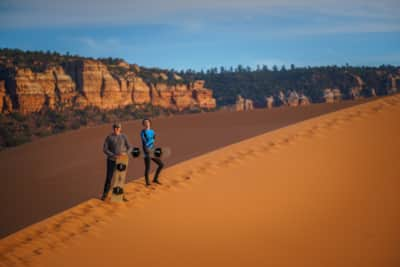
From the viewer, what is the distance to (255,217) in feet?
24.3

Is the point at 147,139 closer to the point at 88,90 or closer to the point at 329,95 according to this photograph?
the point at 88,90

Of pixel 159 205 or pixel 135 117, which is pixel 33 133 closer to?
pixel 135 117

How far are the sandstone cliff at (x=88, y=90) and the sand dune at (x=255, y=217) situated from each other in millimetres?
50687

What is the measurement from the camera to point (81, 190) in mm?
15336

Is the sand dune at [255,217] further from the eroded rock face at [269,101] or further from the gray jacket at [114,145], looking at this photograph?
the eroded rock face at [269,101]

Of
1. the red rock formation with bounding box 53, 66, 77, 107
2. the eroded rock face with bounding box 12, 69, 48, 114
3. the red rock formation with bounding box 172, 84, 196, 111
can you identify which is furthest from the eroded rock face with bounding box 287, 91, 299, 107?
the eroded rock face with bounding box 12, 69, 48, 114

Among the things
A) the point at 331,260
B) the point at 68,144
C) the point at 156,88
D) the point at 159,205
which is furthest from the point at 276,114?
the point at 156,88

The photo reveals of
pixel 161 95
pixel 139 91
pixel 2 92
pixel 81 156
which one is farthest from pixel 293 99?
pixel 81 156

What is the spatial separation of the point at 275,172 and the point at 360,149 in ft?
7.22

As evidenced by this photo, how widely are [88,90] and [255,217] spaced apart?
62329 mm

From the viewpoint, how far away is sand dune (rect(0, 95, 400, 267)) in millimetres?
6180

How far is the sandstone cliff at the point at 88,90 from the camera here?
2205 inches

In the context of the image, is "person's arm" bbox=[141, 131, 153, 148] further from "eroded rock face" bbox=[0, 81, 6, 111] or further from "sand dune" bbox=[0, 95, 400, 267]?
"eroded rock face" bbox=[0, 81, 6, 111]

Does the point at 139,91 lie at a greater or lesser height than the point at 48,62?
lesser
